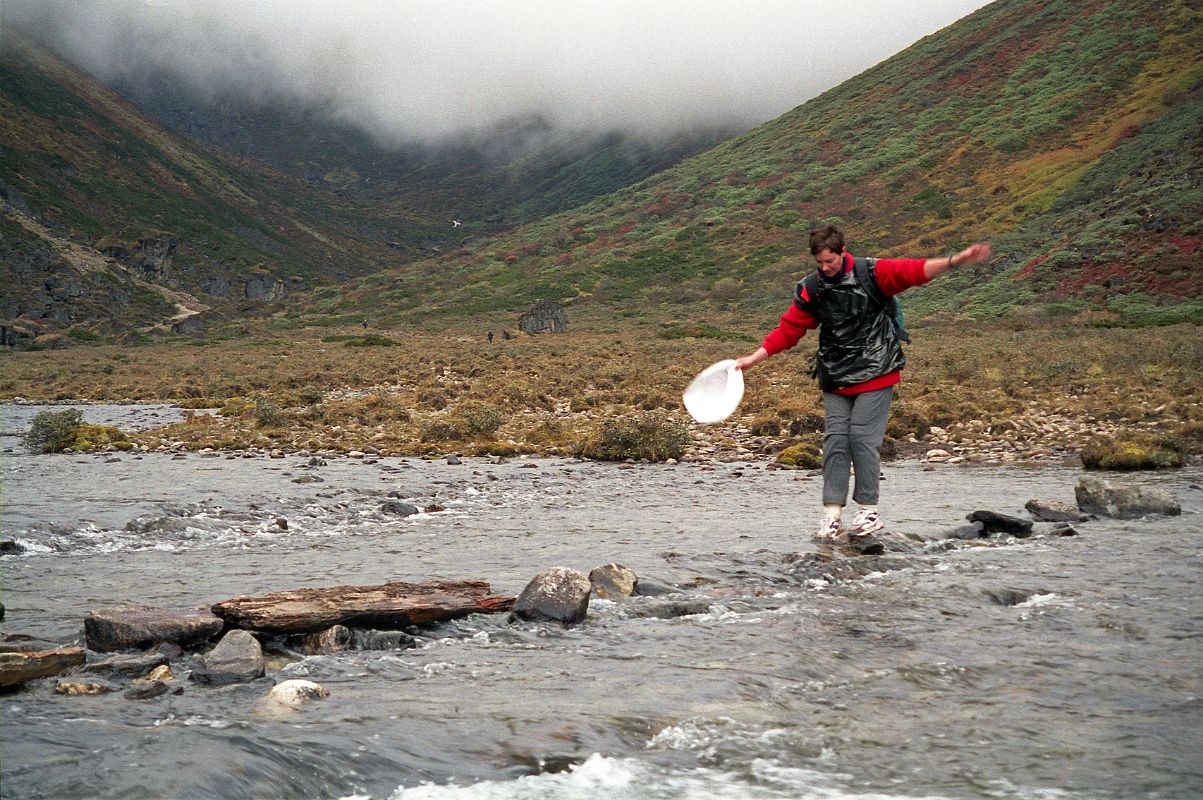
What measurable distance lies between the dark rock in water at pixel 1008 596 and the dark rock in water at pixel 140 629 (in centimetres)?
540

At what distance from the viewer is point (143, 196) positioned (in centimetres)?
16575

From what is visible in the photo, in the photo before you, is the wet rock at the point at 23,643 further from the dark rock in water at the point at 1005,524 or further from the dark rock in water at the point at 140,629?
the dark rock in water at the point at 1005,524

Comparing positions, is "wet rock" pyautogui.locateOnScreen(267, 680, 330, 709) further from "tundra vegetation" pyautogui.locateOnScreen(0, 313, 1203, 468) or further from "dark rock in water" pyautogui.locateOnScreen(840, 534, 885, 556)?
"tundra vegetation" pyautogui.locateOnScreen(0, 313, 1203, 468)

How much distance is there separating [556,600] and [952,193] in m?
91.2

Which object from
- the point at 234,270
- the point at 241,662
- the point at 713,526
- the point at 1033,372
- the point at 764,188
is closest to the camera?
the point at 241,662

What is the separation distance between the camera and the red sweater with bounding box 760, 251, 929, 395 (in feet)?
26.1

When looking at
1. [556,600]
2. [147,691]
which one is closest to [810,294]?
[556,600]

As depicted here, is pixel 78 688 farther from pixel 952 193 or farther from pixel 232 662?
pixel 952 193

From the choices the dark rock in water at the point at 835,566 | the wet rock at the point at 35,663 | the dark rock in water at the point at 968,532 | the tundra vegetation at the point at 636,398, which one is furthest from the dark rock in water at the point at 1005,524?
the wet rock at the point at 35,663

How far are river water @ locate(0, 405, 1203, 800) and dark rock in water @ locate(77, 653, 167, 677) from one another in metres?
0.17

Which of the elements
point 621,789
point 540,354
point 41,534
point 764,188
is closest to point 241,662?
point 621,789

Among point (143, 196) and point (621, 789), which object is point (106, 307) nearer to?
point (143, 196)

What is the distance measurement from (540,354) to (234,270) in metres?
132

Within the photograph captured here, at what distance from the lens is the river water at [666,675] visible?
3.83m
